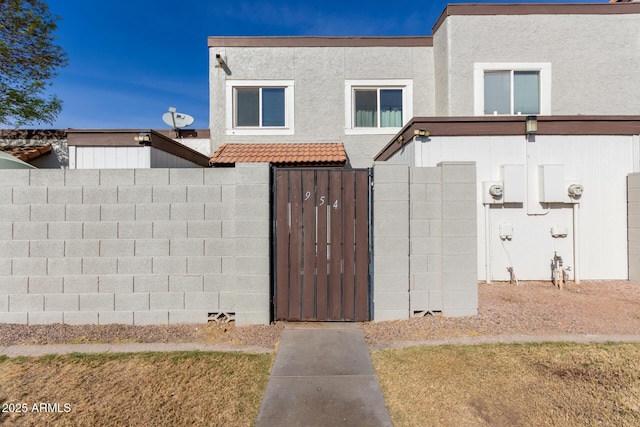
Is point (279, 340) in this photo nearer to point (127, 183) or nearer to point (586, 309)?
point (127, 183)

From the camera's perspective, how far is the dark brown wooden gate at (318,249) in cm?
440

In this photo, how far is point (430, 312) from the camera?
4.44 m

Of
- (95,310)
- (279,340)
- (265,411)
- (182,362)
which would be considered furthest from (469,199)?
(95,310)

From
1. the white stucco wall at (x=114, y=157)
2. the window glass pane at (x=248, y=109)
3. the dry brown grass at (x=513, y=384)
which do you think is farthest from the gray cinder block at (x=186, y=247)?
the window glass pane at (x=248, y=109)

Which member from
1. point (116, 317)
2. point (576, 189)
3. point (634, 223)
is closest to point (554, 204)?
point (576, 189)

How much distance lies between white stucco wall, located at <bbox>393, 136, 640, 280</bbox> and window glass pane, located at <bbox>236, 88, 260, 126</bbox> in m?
5.44

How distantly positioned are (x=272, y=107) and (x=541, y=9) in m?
7.76

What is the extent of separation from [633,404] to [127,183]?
19.9 feet

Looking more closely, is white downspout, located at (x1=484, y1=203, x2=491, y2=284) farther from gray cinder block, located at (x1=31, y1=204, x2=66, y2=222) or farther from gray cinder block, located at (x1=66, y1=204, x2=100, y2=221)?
gray cinder block, located at (x1=31, y1=204, x2=66, y2=222)

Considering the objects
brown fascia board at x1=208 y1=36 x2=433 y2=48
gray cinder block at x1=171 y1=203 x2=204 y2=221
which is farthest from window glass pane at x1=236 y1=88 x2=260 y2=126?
gray cinder block at x1=171 y1=203 x2=204 y2=221

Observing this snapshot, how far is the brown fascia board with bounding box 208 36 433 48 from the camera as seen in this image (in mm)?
9273

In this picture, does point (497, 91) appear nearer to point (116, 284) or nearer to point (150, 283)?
point (150, 283)

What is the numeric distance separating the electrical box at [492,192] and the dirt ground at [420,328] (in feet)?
7.13

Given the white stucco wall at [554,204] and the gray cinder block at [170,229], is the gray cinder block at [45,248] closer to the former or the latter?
the gray cinder block at [170,229]
